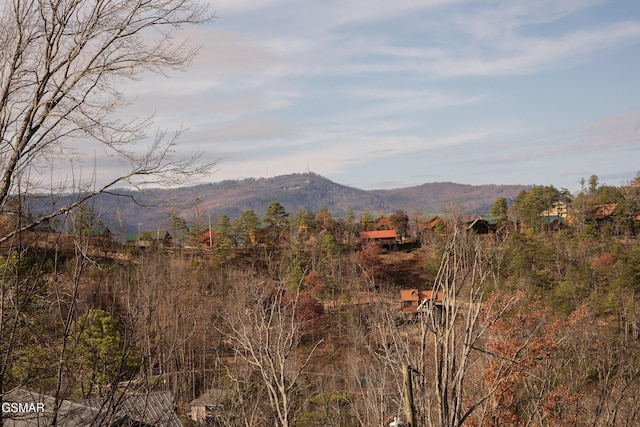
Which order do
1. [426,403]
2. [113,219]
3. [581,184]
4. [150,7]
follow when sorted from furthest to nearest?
[581,184]
[150,7]
[113,219]
[426,403]

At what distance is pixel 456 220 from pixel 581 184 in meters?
48.3

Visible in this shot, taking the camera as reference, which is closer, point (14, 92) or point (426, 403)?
point (426, 403)

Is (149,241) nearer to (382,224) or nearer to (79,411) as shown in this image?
(382,224)

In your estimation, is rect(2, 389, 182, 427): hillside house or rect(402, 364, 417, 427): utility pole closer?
rect(402, 364, 417, 427): utility pole

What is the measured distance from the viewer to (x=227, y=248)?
128 feet

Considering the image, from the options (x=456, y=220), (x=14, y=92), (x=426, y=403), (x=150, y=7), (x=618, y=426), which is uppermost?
(x=150, y=7)

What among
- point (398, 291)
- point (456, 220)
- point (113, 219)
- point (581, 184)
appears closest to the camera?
point (456, 220)

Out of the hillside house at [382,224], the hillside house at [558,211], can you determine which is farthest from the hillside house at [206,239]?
the hillside house at [558,211]

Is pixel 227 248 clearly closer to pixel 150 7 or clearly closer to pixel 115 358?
pixel 115 358

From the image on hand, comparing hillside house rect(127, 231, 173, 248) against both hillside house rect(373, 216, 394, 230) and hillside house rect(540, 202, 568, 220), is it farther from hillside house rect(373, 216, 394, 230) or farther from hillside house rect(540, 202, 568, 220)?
hillside house rect(540, 202, 568, 220)

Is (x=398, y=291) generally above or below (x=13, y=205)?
below

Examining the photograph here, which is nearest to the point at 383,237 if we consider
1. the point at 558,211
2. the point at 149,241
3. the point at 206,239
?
the point at 558,211

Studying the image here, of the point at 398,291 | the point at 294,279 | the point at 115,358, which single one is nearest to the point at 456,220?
the point at 115,358

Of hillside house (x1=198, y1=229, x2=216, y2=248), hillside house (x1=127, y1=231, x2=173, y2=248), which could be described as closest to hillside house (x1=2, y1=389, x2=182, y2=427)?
hillside house (x1=127, y1=231, x2=173, y2=248)
